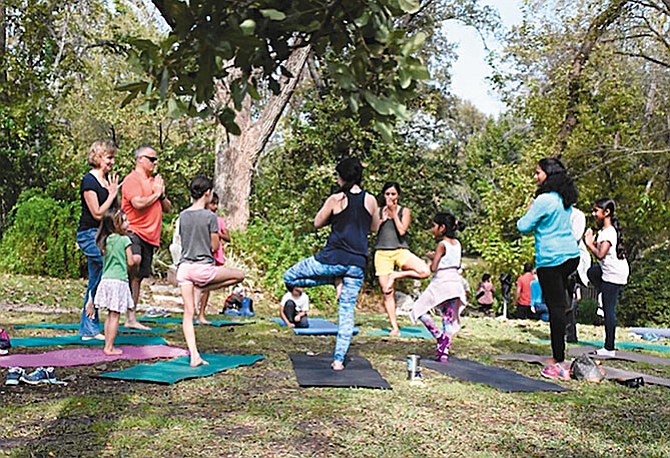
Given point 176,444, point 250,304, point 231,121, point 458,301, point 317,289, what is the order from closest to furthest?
point 231,121 → point 176,444 → point 458,301 → point 250,304 → point 317,289

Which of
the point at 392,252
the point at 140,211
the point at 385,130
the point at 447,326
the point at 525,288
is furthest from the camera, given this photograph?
the point at 525,288

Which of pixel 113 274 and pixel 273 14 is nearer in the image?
pixel 273 14

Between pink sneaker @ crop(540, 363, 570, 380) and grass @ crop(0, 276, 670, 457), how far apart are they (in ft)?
0.64

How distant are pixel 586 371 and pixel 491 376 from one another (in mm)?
792

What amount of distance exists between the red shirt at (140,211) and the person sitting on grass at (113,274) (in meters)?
1.27

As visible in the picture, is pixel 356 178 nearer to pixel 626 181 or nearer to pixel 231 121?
pixel 231 121

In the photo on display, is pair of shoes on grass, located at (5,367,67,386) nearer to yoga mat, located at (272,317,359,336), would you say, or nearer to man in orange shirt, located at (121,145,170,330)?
man in orange shirt, located at (121,145,170,330)

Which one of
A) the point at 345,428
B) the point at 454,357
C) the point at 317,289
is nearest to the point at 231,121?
the point at 345,428

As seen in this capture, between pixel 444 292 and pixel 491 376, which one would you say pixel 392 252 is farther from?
pixel 491 376

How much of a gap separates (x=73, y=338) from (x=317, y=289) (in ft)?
24.8

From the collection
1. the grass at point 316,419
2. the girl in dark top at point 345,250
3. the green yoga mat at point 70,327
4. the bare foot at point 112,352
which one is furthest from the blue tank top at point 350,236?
the green yoga mat at point 70,327

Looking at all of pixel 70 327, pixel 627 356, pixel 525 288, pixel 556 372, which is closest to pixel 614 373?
pixel 556 372

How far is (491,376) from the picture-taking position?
600cm

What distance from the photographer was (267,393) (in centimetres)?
500
